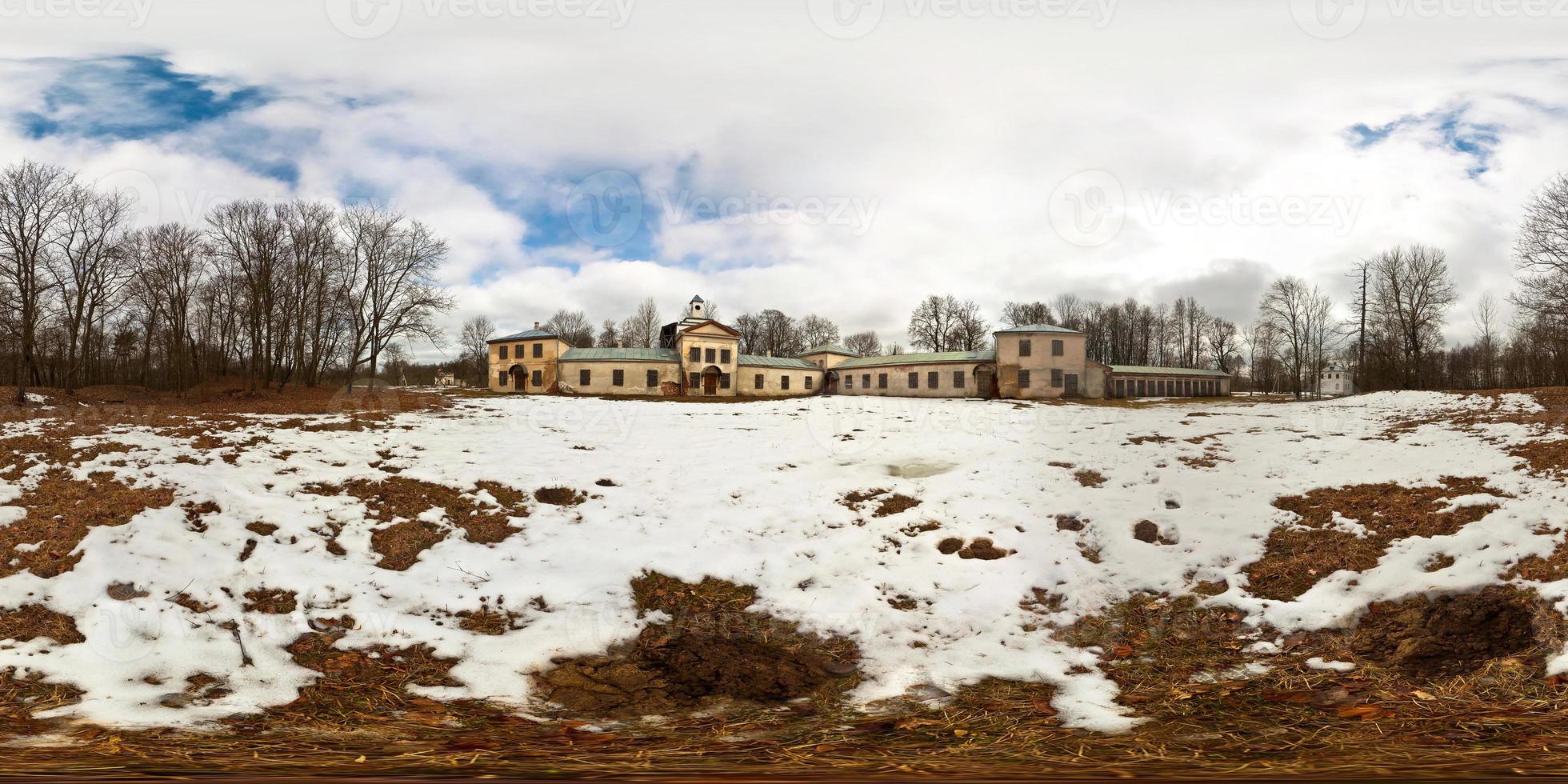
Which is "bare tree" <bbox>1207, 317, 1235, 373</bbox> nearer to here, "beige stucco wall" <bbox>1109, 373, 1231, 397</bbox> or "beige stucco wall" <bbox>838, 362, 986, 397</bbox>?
"beige stucco wall" <bbox>1109, 373, 1231, 397</bbox>

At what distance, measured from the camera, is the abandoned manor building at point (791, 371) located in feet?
161

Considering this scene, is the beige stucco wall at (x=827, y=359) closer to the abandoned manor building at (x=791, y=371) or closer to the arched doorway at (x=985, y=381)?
the abandoned manor building at (x=791, y=371)

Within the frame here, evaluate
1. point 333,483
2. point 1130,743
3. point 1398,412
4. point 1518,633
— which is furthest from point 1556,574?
point 1398,412

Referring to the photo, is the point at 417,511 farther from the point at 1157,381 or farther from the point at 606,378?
the point at 1157,381

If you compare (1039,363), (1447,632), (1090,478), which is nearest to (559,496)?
(1090,478)

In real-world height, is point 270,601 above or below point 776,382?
below

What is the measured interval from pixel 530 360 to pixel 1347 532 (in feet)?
173

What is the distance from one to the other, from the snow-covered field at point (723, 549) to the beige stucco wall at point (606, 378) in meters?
33.8

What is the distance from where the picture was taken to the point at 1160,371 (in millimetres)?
59500

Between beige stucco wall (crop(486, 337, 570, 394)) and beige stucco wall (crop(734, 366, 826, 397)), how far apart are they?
14.7m

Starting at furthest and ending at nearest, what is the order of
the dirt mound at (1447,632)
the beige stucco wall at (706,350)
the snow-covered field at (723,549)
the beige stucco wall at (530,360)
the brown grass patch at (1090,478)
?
the beige stucco wall at (706,350)
the beige stucco wall at (530,360)
the brown grass patch at (1090,478)
the snow-covered field at (723,549)
the dirt mound at (1447,632)

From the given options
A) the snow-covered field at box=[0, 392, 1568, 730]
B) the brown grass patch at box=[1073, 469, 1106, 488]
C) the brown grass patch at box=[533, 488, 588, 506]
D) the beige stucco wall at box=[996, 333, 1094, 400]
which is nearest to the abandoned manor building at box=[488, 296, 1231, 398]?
the beige stucco wall at box=[996, 333, 1094, 400]

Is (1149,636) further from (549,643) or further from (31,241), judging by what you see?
(31,241)

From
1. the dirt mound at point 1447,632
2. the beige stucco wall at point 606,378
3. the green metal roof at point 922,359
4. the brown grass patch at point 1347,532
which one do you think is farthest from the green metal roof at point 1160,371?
the dirt mound at point 1447,632
